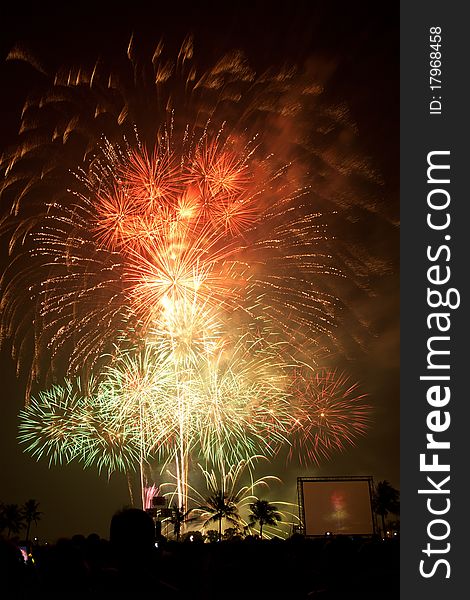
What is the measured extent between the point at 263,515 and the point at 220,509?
5.69m

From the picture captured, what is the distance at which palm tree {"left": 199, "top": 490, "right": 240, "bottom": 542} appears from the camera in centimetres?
7694

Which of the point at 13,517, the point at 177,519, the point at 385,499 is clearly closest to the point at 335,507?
the point at 177,519

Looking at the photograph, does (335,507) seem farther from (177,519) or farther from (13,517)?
(13,517)

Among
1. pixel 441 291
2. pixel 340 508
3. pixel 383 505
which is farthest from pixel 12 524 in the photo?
pixel 441 291

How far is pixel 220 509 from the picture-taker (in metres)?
76.6

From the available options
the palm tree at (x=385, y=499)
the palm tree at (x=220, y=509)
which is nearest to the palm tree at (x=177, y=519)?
the palm tree at (x=220, y=509)

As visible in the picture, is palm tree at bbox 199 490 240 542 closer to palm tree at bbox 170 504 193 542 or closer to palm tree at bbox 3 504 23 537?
palm tree at bbox 170 504 193 542

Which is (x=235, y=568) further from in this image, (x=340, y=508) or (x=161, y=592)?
(x=340, y=508)

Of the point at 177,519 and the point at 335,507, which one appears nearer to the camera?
the point at 335,507

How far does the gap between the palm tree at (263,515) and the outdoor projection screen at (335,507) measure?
44264mm

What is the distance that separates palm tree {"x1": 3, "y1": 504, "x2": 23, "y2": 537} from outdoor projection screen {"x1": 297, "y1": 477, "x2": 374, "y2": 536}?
5403 centimetres

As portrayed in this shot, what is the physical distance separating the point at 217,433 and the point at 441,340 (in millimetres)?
22656

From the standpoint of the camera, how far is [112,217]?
2562 cm

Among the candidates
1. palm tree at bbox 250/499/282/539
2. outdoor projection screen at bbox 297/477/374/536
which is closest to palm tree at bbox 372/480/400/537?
palm tree at bbox 250/499/282/539
